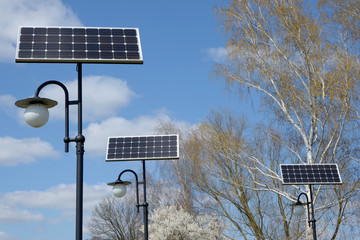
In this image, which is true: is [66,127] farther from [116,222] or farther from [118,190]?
[116,222]

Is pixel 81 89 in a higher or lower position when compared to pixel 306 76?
lower

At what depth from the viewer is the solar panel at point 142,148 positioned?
586 inches

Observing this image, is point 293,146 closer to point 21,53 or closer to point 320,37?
point 320,37

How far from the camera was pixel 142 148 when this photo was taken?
15.2 metres

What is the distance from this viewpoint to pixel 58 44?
26.2 ft

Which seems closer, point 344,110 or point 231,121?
point 344,110

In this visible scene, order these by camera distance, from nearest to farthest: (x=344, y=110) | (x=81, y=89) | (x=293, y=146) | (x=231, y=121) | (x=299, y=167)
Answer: (x=81, y=89) < (x=299, y=167) < (x=344, y=110) < (x=293, y=146) < (x=231, y=121)

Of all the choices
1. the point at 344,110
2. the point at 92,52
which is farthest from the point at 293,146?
the point at 92,52

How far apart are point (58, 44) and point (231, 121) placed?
2084 centimetres

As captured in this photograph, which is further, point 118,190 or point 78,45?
point 118,190

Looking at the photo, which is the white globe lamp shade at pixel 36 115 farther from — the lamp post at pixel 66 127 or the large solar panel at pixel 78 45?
the large solar panel at pixel 78 45

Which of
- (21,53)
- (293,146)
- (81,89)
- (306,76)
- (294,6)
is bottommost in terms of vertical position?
(81,89)

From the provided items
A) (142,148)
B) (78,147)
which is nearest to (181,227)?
(142,148)

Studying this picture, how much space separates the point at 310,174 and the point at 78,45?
10985 millimetres
